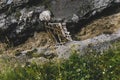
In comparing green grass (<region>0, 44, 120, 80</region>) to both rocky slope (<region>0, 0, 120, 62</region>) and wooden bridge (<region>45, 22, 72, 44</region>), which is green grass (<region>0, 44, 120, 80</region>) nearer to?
rocky slope (<region>0, 0, 120, 62</region>)

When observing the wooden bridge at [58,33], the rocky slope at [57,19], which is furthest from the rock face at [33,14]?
the wooden bridge at [58,33]

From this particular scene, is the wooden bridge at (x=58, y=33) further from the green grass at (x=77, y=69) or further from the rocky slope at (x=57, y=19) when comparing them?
the green grass at (x=77, y=69)

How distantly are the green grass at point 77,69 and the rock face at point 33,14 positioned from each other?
5.19 ft

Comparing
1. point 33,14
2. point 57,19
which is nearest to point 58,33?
point 57,19

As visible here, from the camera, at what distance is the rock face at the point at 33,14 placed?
9188 millimetres

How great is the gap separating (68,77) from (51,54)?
0.97 meters

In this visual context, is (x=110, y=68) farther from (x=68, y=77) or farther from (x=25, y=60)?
(x=25, y=60)

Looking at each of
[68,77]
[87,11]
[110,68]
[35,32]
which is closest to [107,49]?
[110,68]

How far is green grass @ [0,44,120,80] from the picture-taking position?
7500mm

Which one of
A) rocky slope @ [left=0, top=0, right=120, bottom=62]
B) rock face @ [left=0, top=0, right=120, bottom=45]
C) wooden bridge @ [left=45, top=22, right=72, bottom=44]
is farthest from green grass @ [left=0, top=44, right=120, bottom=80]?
rock face @ [left=0, top=0, right=120, bottom=45]

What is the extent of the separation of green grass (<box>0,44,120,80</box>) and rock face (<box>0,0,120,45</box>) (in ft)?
5.19

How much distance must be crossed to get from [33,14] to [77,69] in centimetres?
251

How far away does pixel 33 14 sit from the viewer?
377 inches

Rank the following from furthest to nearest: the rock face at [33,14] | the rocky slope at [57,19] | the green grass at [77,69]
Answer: the rock face at [33,14], the rocky slope at [57,19], the green grass at [77,69]
